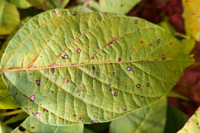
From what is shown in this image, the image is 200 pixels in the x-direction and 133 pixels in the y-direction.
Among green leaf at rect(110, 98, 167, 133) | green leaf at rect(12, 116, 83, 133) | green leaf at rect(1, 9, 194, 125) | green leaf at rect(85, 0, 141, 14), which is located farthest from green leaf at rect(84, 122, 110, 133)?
green leaf at rect(85, 0, 141, 14)

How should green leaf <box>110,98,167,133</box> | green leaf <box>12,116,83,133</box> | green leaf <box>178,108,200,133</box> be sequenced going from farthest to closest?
green leaf <box>110,98,167,133</box> → green leaf <box>12,116,83,133</box> → green leaf <box>178,108,200,133</box>

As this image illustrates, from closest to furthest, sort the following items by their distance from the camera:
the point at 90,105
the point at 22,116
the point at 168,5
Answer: the point at 90,105 < the point at 22,116 < the point at 168,5

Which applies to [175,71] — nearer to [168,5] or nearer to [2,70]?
[168,5]

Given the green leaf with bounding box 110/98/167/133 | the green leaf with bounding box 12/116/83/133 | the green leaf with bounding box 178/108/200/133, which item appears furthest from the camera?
the green leaf with bounding box 110/98/167/133

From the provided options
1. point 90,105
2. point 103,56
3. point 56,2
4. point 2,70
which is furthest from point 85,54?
point 56,2

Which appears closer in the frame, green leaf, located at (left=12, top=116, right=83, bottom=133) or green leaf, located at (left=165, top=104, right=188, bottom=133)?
green leaf, located at (left=12, top=116, right=83, bottom=133)

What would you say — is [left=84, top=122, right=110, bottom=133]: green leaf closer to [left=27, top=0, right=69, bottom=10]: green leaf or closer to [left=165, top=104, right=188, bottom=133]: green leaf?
[left=165, top=104, right=188, bottom=133]: green leaf
